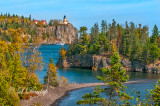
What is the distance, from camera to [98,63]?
124000mm

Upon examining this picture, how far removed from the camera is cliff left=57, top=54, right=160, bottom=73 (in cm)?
11564

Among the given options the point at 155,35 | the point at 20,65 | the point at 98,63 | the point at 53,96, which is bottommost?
the point at 53,96

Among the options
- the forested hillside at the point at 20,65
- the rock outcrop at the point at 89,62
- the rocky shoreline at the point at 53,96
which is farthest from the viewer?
the rock outcrop at the point at 89,62

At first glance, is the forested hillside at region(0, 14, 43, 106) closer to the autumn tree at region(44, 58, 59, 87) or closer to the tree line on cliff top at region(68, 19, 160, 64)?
the autumn tree at region(44, 58, 59, 87)

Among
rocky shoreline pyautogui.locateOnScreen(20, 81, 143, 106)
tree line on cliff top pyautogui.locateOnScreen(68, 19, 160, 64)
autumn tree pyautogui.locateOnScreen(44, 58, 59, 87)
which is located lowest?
rocky shoreline pyautogui.locateOnScreen(20, 81, 143, 106)

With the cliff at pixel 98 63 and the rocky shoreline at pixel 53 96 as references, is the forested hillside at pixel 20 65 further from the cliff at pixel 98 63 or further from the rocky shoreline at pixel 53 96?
the cliff at pixel 98 63

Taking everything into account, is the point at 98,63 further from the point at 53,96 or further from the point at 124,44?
the point at 53,96

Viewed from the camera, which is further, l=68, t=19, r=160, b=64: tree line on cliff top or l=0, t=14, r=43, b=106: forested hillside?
l=68, t=19, r=160, b=64: tree line on cliff top

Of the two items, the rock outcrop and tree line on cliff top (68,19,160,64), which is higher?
tree line on cliff top (68,19,160,64)

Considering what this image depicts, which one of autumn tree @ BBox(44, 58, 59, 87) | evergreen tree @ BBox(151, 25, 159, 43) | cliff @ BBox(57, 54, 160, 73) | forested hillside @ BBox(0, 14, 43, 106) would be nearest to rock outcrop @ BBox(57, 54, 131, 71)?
cliff @ BBox(57, 54, 160, 73)

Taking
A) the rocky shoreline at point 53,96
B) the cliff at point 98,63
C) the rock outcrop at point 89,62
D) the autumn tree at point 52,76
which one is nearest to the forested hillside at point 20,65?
the rocky shoreline at point 53,96

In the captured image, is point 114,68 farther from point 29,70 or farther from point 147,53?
point 147,53

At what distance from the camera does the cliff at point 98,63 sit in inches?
4553

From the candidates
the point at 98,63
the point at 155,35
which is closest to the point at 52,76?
the point at 98,63
